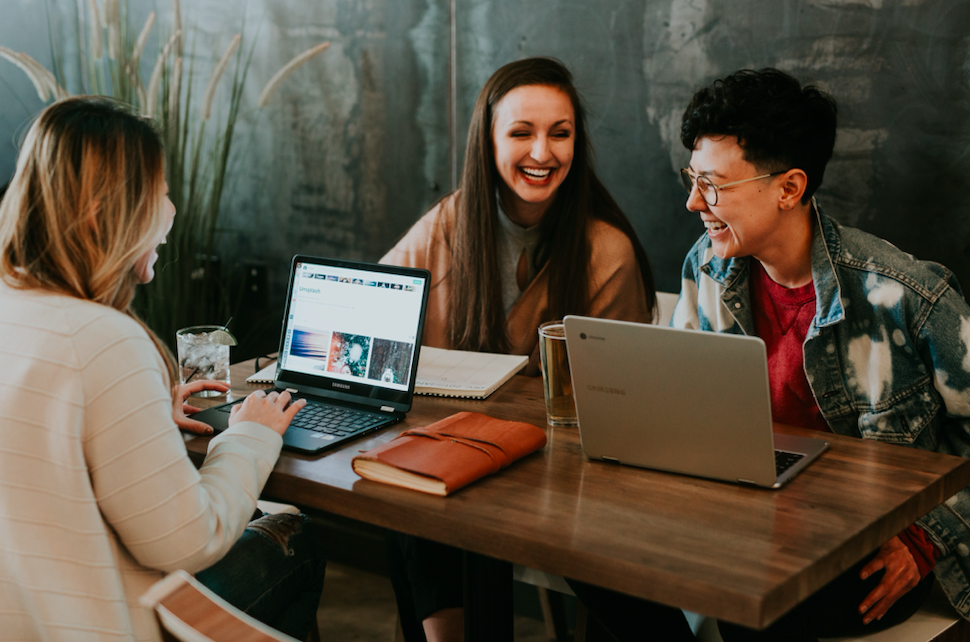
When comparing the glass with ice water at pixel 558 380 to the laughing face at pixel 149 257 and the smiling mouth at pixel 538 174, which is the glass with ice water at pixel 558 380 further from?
the smiling mouth at pixel 538 174

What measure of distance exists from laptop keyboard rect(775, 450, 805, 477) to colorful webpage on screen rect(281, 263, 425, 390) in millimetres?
646

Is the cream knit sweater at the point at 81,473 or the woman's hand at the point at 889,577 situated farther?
the woman's hand at the point at 889,577

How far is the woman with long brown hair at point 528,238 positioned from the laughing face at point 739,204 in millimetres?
464

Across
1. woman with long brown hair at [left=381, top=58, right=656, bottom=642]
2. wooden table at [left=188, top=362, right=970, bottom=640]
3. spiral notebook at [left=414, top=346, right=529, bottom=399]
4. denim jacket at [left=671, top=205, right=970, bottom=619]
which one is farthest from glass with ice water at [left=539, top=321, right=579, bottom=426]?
woman with long brown hair at [left=381, top=58, right=656, bottom=642]

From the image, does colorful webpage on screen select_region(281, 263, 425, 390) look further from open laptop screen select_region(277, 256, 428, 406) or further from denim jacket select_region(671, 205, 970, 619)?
denim jacket select_region(671, 205, 970, 619)

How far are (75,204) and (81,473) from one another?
34 cm

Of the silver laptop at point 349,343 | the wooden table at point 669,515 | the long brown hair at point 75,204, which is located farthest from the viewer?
the silver laptop at point 349,343

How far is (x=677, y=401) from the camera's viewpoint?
4.17ft

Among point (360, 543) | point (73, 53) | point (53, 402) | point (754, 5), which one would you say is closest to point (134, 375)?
point (53, 402)

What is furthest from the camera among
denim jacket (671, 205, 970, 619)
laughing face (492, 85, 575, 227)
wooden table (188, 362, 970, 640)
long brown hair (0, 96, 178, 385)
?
laughing face (492, 85, 575, 227)

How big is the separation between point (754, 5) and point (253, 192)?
→ 1729mm

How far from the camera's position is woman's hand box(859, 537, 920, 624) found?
4.61ft

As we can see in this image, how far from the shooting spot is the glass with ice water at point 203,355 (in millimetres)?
1759

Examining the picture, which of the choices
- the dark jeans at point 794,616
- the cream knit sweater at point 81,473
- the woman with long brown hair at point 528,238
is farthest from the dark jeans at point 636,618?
the woman with long brown hair at point 528,238
